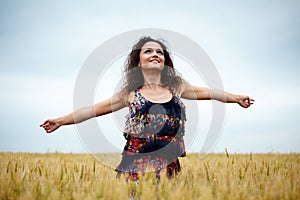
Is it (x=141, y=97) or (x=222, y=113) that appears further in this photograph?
(x=222, y=113)

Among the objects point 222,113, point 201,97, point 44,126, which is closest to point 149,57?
point 201,97

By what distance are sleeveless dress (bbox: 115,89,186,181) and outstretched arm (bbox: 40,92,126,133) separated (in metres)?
0.31

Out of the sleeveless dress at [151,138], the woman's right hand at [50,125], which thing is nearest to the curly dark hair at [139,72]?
the sleeveless dress at [151,138]

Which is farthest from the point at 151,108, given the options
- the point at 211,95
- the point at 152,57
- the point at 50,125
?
the point at 50,125

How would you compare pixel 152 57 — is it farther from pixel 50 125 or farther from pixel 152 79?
pixel 50 125

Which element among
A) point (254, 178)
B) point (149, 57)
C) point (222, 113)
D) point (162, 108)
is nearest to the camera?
point (254, 178)

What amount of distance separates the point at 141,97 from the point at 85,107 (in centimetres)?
68

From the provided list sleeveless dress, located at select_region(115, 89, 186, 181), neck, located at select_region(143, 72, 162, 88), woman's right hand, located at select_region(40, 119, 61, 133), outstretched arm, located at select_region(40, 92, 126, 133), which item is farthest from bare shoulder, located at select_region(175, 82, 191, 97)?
woman's right hand, located at select_region(40, 119, 61, 133)

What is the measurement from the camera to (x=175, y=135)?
337 cm

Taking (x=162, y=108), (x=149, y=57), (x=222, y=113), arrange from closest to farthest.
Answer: (x=162, y=108)
(x=149, y=57)
(x=222, y=113)

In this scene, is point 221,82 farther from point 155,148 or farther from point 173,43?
point 155,148

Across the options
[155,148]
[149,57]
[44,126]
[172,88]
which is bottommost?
[155,148]

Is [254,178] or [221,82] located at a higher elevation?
[221,82]

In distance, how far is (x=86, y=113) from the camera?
142 inches
